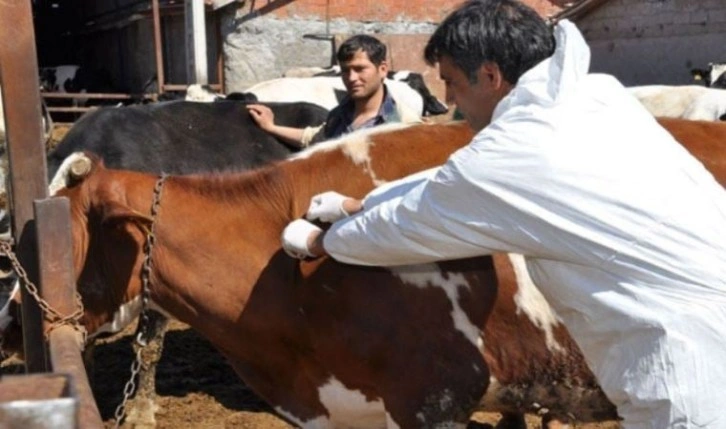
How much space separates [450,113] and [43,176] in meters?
11.1

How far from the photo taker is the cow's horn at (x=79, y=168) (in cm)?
318

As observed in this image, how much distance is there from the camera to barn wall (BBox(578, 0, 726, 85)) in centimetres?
1566

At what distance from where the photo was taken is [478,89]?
2.41m

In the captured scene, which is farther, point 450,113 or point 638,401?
point 450,113

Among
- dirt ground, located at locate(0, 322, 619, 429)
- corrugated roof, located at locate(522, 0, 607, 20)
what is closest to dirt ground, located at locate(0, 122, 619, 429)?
dirt ground, located at locate(0, 322, 619, 429)

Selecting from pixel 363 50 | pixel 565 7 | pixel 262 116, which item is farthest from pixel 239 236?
pixel 565 7

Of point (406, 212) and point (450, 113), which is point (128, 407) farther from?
point (450, 113)

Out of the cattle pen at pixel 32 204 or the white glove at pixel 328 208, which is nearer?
the cattle pen at pixel 32 204

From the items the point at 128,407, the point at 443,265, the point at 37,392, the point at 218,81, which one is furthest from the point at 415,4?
the point at 37,392

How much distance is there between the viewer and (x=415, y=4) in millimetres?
17094

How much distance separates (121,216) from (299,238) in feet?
2.24

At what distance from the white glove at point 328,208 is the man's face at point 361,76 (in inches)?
84.0

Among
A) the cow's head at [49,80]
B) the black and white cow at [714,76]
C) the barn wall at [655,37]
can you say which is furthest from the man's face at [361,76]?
the cow's head at [49,80]

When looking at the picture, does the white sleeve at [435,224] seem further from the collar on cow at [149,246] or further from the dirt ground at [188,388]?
the dirt ground at [188,388]
